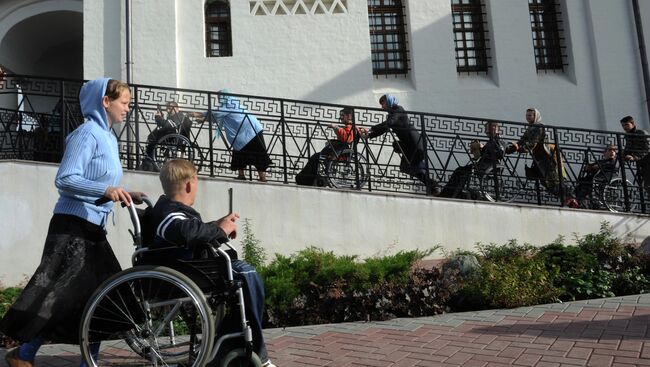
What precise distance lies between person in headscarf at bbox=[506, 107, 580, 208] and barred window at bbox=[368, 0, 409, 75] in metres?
4.86

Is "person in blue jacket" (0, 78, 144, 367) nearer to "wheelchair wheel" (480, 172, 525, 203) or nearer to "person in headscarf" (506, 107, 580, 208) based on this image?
"wheelchair wheel" (480, 172, 525, 203)

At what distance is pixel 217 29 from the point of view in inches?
556

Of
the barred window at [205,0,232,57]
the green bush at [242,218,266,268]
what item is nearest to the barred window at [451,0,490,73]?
the barred window at [205,0,232,57]

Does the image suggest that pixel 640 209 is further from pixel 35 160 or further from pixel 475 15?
pixel 35 160

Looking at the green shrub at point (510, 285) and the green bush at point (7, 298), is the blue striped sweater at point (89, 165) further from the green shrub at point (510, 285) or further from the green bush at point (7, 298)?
the green shrub at point (510, 285)

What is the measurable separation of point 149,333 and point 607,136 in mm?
11178

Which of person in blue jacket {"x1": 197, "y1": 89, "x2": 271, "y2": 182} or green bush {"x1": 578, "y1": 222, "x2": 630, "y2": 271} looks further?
person in blue jacket {"x1": 197, "y1": 89, "x2": 271, "y2": 182}

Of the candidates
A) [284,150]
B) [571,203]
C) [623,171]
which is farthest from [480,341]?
[623,171]

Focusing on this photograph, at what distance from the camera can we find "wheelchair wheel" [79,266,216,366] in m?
3.16

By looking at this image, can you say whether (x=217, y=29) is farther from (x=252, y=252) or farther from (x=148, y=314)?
(x=148, y=314)

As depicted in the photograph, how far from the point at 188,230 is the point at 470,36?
13182mm

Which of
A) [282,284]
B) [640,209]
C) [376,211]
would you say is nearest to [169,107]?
[376,211]

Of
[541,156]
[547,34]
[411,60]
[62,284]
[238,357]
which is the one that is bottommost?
[238,357]

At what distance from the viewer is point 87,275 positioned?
341cm
